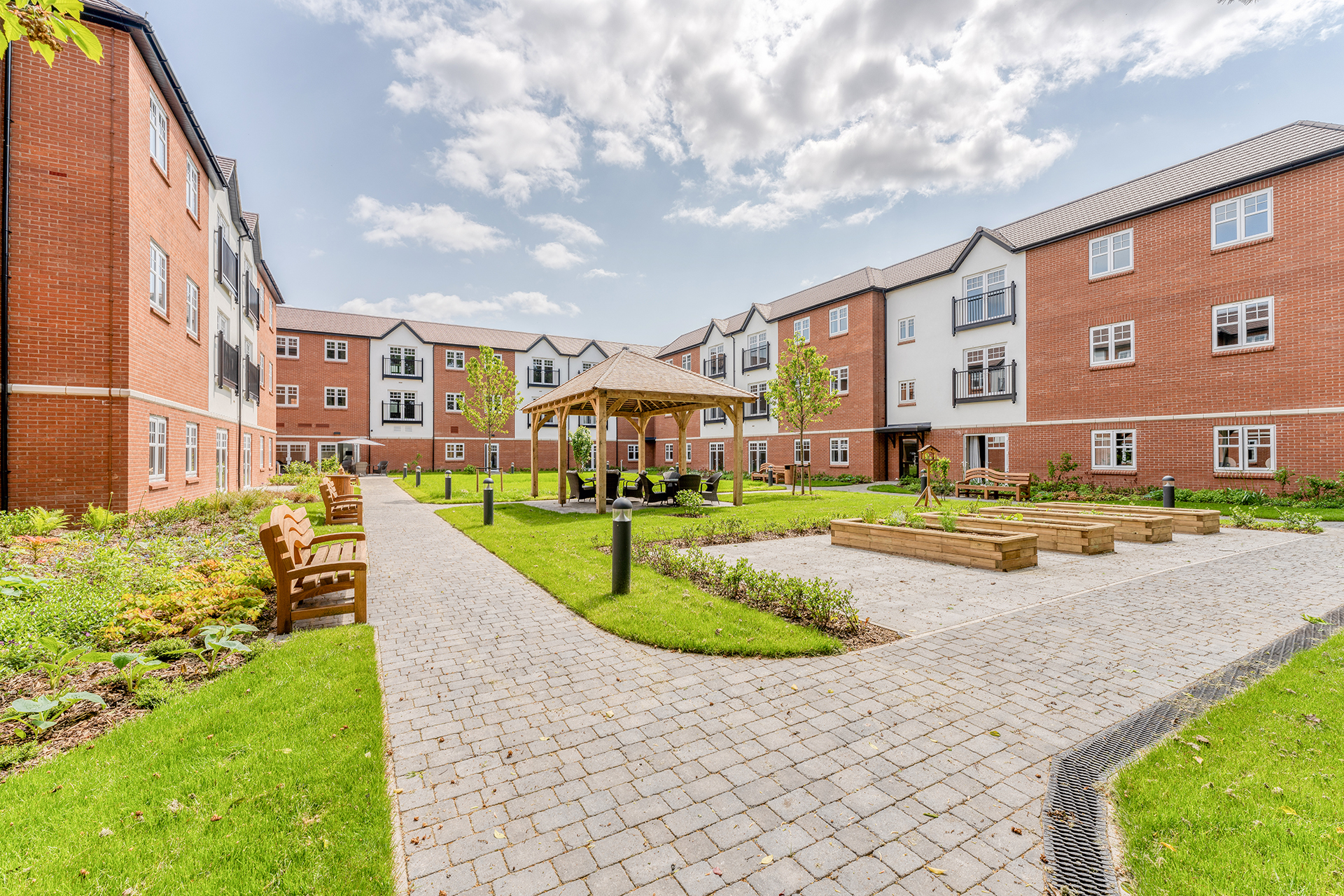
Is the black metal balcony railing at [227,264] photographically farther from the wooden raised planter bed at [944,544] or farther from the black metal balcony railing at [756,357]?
the black metal balcony railing at [756,357]

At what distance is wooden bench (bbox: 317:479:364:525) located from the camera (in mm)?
12938

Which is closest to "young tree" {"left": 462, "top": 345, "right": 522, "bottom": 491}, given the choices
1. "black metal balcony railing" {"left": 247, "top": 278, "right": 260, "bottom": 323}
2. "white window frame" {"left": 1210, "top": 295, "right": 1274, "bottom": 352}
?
"black metal balcony railing" {"left": 247, "top": 278, "right": 260, "bottom": 323}

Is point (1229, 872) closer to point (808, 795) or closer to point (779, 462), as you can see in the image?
point (808, 795)

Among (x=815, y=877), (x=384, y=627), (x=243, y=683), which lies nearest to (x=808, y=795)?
(x=815, y=877)

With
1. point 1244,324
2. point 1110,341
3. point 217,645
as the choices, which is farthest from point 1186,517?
point 217,645

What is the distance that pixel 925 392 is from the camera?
89.2 ft

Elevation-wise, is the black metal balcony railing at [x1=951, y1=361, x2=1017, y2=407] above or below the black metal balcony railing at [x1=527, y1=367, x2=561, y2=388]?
below

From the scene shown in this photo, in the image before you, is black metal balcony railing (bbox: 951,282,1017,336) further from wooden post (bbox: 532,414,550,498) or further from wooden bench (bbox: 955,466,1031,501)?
wooden post (bbox: 532,414,550,498)

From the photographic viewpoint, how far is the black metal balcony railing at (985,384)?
931 inches

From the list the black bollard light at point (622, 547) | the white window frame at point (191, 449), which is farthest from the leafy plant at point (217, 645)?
the white window frame at point (191, 449)

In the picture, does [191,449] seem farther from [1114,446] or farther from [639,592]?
[1114,446]

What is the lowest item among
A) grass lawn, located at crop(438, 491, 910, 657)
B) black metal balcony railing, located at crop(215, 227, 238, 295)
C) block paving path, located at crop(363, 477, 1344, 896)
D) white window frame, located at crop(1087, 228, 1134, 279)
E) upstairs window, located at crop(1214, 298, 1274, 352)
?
block paving path, located at crop(363, 477, 1344, 896)

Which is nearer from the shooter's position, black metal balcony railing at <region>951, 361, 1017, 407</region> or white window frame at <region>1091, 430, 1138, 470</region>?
white window frame at <region>1091, 430, 1138, 470</region>

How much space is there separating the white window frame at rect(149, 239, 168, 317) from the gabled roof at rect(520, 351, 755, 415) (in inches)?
365
